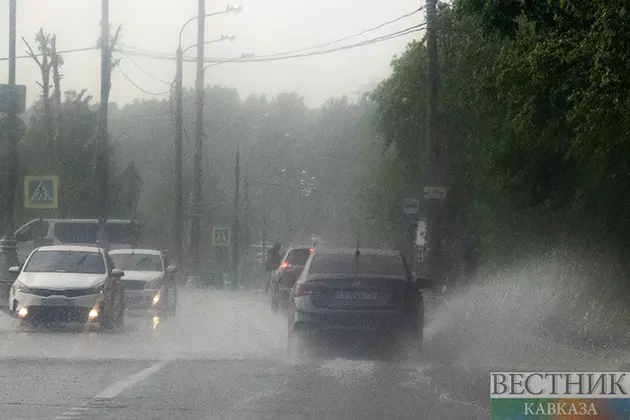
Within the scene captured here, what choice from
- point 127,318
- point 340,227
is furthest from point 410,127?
point 340,227

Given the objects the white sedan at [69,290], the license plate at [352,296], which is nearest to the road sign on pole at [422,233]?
the white sedan at [69,290]

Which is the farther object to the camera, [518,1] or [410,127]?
[410,127]

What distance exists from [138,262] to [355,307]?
1512 cm

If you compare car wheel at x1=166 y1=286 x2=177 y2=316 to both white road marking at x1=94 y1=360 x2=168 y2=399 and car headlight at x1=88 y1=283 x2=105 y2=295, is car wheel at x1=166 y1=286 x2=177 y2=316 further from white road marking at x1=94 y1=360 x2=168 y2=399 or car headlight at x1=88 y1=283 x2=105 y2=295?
white road marking at x1=94 y1=360 x2=168 y2=399

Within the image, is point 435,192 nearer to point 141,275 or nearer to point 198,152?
point 141,275

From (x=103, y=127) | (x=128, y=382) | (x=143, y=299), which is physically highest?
(x=103, y=127)

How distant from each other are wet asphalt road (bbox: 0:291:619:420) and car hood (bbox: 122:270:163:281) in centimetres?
547

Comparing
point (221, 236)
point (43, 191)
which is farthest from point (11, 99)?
point (221, 236)

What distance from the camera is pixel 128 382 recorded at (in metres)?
15.2

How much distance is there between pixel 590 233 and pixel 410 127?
26.0 metres

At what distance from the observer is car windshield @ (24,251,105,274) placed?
26.6m

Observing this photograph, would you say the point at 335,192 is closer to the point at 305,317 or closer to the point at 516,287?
the point at 516,287

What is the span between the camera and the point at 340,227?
135750mm

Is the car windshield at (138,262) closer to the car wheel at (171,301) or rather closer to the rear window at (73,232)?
the car wheel at (171,301)
